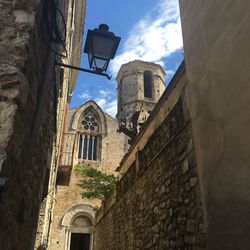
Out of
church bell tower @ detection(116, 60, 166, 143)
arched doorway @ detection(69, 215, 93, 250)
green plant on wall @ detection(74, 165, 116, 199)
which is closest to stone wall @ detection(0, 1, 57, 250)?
green plant on wall @ detection(74, 165, 116, 199)

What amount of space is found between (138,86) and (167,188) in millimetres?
28289

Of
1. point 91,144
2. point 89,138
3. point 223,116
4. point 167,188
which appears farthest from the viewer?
point 89,138

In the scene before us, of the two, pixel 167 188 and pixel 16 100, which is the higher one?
pixel 167 188

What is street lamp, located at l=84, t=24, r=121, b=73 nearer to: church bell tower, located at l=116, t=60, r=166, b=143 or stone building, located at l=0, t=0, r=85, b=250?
stone building, located at l=0, t=0, r=85, b=250

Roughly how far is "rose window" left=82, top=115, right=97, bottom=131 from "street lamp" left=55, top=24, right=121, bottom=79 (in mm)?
21520

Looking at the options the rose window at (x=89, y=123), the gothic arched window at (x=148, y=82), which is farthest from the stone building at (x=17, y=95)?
the gothic arched window at (x=148, y=82)

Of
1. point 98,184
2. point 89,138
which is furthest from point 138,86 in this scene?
point 98,184

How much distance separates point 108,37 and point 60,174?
7.46 meters

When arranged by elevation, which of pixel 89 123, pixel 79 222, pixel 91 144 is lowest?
pixel 79 222

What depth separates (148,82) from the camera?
110 feet

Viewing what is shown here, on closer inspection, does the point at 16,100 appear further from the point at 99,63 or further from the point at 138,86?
the point at 138,86

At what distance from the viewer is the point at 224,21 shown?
2.92 m

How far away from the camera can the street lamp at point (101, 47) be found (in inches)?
145

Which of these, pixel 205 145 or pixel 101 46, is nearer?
pixel 205 145
